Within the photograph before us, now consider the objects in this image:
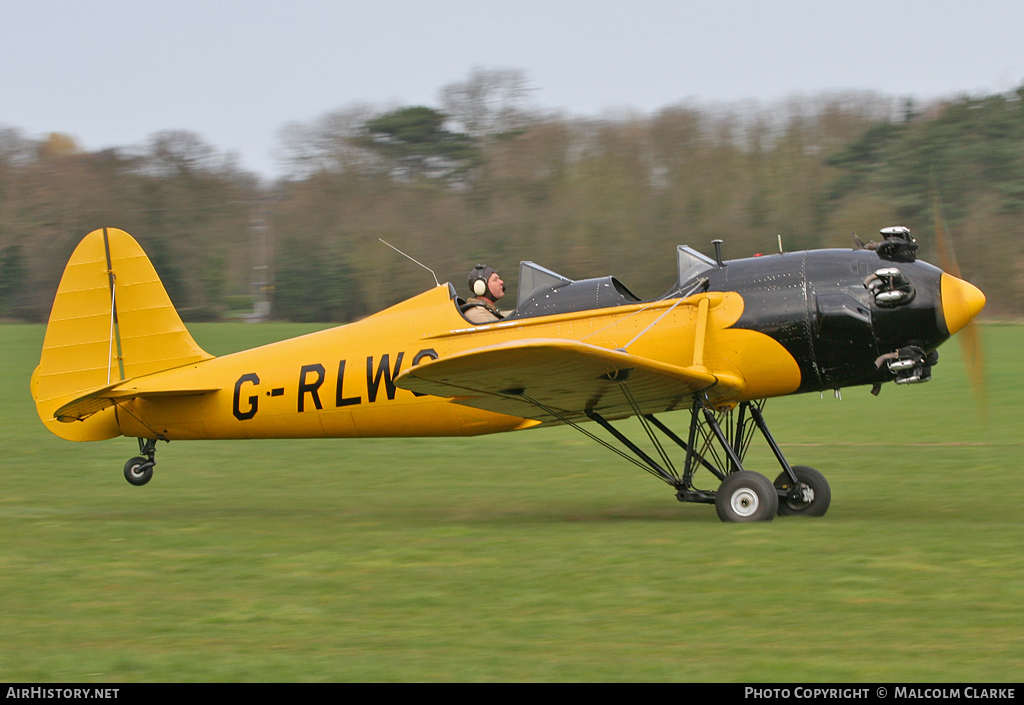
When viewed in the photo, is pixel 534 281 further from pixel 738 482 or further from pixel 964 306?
pixel 964 306

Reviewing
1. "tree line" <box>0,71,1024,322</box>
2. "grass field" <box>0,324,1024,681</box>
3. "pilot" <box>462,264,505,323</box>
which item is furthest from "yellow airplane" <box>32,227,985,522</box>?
"tree line" <box>0,71,1024,322</box>

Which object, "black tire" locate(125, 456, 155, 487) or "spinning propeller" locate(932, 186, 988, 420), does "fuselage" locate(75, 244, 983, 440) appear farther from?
"black tire" locate(125, 456, 155, 487)

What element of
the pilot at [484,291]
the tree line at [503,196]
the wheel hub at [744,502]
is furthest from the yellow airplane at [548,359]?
the tree line at [503,196]

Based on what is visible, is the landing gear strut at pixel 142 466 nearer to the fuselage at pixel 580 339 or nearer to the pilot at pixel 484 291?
the fuselage at pixel 580 339

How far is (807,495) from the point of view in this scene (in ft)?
27.9

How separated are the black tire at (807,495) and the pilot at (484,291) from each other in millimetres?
2767

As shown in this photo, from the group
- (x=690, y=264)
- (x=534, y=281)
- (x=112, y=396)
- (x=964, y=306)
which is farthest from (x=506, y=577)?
(x=112, y=396)

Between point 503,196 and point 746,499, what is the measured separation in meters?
28.2

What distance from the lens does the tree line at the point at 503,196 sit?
101ft

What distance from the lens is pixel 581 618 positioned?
5.18 metres

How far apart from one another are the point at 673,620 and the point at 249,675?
80.2 inches

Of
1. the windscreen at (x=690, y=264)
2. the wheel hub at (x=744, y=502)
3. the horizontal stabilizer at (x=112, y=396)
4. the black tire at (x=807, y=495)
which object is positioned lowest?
the black tire at (x=807, y=495)
